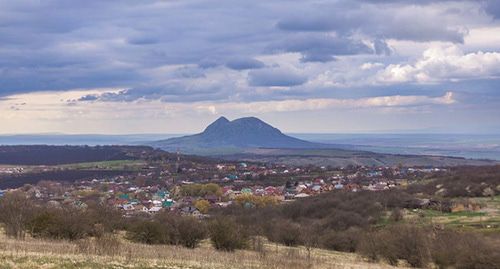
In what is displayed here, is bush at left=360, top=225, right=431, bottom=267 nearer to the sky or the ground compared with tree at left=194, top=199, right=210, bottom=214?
nearer to the sky

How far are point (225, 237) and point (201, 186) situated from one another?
6860 centimetres

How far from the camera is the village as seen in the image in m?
82.8

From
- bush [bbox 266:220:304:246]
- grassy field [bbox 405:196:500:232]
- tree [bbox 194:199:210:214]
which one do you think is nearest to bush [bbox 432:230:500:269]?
bush [bbox 266:220:304:246]

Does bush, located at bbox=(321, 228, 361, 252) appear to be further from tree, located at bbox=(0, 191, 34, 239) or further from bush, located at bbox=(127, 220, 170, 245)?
tree, located at bbox=(0, 191, 34, 239)

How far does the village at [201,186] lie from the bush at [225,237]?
1308 inches

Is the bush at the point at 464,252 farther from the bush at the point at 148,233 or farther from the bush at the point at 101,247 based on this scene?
the bush at the point at 101,247

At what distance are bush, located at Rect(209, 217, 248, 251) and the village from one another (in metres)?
33.2

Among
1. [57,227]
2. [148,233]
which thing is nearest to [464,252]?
[148,233]

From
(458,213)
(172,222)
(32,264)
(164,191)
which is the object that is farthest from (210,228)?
(164,191)

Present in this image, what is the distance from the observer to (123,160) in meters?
172

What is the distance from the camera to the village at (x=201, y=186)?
271 feet

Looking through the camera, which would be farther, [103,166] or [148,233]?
[103,166]

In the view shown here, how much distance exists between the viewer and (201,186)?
105m

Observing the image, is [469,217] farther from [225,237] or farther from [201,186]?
[201,186]
